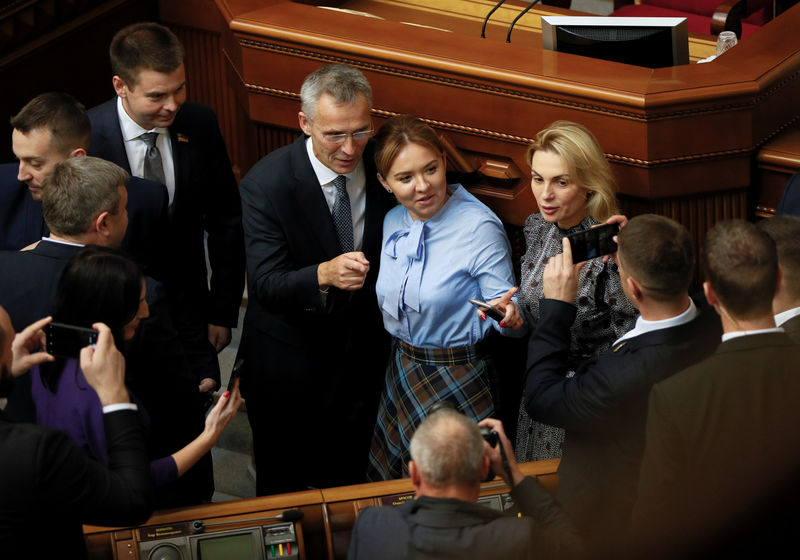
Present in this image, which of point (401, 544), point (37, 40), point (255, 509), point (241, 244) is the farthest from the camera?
point (37, 40)

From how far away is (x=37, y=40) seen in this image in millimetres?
4234

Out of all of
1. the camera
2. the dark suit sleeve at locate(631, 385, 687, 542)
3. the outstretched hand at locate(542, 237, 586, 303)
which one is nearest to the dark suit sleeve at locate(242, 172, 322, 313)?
the outstretched hand at locate(542, 237, 586, 303)

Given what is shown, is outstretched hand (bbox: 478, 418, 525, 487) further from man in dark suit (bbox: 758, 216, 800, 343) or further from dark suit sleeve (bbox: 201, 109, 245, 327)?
dark suit sleeve (bbox: 201, 109, 245, 327)

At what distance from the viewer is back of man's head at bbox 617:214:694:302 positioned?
7.02ft

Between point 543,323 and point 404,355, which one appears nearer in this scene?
point 543,323

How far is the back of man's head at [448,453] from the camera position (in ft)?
6.31

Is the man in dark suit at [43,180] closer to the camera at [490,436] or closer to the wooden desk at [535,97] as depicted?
the wooden desk at [535,97]

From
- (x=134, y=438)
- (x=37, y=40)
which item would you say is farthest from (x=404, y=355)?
(x=37, y=40)

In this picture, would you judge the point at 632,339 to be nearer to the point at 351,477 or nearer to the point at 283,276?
the point at 283,276

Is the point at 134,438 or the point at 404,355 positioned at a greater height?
the point at 134,438

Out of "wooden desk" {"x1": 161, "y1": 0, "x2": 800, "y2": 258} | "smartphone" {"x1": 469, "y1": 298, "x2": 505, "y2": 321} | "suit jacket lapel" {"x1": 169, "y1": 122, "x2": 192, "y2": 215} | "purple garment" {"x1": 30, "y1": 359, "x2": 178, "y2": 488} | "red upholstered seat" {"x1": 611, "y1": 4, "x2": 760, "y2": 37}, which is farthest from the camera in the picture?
"red upholstered seat" {"x1": 611, "y1": 4, "x2": 760, "y2": 37}

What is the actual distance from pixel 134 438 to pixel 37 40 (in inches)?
101

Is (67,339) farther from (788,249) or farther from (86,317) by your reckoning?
(788,249)

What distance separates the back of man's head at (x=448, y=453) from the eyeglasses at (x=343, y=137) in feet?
3.59
